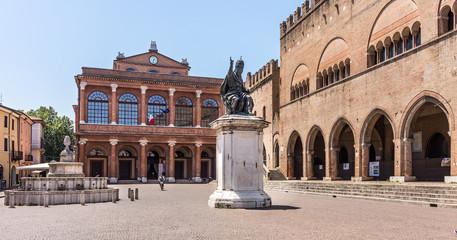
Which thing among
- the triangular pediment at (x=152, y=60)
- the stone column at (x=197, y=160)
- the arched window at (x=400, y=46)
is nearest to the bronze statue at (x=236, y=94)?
the arched window at (x=400, y=46)

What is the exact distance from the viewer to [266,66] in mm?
45062

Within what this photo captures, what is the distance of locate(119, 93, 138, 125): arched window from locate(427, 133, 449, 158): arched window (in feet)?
94.6

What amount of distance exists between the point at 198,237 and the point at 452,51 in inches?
663

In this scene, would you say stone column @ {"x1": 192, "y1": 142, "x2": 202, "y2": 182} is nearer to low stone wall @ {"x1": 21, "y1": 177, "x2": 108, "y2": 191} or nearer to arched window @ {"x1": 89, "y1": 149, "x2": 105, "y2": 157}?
arched window @ {"x1": 89, "y1": 149, "x2": 105, "y2": 157}

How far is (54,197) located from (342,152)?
25.5 m

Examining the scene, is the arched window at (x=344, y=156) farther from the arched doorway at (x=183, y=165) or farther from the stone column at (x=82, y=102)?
the stone column at (x=82, y=102)

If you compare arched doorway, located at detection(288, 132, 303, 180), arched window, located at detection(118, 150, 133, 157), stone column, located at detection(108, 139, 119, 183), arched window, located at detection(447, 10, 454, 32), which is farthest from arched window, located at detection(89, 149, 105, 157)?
arched window, located at detection(447, 10, 454, 32)

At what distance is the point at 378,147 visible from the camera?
31109 mm

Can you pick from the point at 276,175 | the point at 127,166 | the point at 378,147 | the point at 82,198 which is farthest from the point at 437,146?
the point at 127,166

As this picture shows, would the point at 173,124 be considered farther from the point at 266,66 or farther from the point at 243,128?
the point at 243,128

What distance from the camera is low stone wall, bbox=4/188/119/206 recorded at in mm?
15430

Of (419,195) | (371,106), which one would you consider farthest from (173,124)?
(419,195)

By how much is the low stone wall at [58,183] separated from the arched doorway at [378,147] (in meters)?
16.0

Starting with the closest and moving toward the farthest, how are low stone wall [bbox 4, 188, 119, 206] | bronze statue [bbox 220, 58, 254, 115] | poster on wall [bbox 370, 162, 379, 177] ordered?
bronze statue [bbox 220, 58, 254, 115] < low stone wall [bbox 4, 188, 119, 206] < poster on wall [bbox 370, 162, 379, 177]
